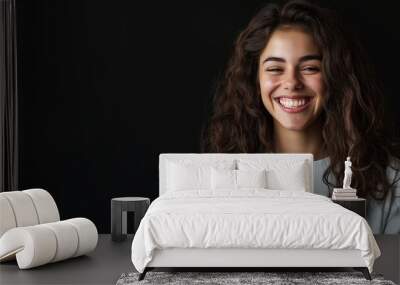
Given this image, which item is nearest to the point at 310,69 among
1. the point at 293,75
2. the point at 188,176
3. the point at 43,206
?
the point at 293,75

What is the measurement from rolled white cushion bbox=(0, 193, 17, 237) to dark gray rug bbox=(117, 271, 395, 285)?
108cm

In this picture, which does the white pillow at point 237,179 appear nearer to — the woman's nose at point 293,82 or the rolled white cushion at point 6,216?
the woman's nose at point 293,82

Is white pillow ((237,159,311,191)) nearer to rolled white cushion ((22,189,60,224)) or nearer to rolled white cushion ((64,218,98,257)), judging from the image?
rolled white cushion ((64,218,98,257))

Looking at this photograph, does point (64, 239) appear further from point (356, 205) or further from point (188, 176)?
point (356, 205)

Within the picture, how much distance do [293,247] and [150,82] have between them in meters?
3.12

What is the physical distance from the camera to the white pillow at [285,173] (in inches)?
262

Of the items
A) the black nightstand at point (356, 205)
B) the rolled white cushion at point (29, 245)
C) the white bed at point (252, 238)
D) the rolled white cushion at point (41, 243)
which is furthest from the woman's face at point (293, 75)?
the rolled white cushion at point (29, 245)

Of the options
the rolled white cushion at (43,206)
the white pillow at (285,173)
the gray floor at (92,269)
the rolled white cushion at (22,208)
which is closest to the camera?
the gray floor at (92,269)

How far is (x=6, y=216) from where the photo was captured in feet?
18.0

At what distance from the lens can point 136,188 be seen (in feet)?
24.5

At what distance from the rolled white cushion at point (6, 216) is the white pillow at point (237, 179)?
1.93 metres

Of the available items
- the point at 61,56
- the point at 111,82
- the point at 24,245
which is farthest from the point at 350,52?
the point at 24,245

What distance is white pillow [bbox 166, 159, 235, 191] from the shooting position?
668 cm

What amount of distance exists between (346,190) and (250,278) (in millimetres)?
2127
